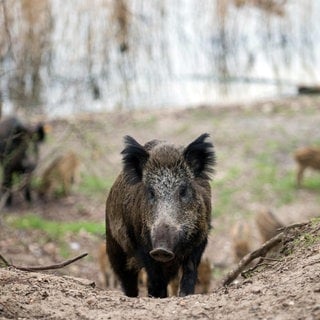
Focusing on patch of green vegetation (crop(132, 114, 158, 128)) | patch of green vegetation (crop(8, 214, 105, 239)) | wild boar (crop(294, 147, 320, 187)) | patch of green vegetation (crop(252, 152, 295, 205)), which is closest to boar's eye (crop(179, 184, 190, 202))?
patch of green vegetation (crop(8, 214, 105, 239))

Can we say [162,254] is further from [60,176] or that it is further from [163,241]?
[60,176]

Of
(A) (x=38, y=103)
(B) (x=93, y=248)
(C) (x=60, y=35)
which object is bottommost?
(B) (x=93, y=248)

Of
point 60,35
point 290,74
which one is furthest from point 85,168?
point 290,74

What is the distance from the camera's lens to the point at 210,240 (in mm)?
14234

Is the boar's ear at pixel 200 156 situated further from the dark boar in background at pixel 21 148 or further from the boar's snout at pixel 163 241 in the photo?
the dark boar in background at pixel 21 148

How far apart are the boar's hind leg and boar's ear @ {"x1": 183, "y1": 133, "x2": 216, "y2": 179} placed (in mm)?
1174

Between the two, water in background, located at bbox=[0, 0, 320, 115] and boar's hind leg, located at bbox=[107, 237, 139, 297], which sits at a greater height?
water in background, located at bbox=[0, 0, 320, 115]

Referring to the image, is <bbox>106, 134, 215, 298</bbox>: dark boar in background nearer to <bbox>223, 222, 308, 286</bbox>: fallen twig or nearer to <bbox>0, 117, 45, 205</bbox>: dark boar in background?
<bbox>223, 222, 308, 286</bbox>: fallen twig

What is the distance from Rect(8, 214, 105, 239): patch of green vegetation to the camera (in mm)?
13844

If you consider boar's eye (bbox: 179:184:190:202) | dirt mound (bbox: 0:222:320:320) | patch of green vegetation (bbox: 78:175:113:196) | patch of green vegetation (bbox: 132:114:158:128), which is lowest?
patch of green vegetation (bbox: 78:175:113:196)

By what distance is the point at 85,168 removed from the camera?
1723 centimetres

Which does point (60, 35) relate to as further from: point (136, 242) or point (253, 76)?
point (136, 242)

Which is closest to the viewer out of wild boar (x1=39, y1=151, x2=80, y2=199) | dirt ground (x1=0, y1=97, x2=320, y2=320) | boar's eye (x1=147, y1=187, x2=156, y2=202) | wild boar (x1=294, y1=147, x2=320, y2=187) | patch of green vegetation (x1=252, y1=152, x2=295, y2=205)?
dirt ground (x1=0, y1=97, x2=320, y2=320)

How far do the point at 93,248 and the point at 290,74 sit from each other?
10.6m
